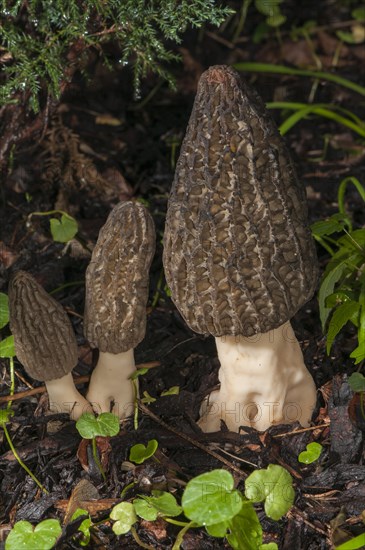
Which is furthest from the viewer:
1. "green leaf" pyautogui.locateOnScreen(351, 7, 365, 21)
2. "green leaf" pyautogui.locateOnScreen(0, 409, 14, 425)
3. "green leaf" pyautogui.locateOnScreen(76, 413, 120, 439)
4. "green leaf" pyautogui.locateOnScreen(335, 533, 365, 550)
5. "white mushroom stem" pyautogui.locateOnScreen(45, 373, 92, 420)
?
"green leaf" pyautogui.locateOnScreen(351, 7, 365, 21)

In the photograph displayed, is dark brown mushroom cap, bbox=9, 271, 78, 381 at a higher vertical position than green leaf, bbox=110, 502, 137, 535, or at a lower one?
higher

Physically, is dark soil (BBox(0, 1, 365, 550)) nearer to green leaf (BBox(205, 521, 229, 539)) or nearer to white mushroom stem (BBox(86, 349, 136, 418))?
white mushroom stem (BBox(86, 349, 136, 418))

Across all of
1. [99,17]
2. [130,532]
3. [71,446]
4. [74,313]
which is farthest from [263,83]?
[130,532]

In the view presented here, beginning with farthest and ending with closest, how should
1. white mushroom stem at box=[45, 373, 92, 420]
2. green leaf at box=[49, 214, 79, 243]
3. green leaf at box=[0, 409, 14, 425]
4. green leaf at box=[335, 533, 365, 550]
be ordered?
green leaf at box=[49, 214, 79, 243] → white mushroom stem at box=[45, 373, 92, 420] → green leaf at box=[0, 409, 14, 425] → green leaf at box=[335, 533, 365, 550]

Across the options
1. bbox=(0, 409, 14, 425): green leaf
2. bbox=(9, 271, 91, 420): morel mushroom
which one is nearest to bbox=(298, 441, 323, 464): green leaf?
bbox=(9, 271, 91, 420): morel mushroom

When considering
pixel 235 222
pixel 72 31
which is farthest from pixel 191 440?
pixel 72 31

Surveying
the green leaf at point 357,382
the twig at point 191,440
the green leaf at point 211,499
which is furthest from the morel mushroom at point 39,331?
the green leaf at point 357,382
